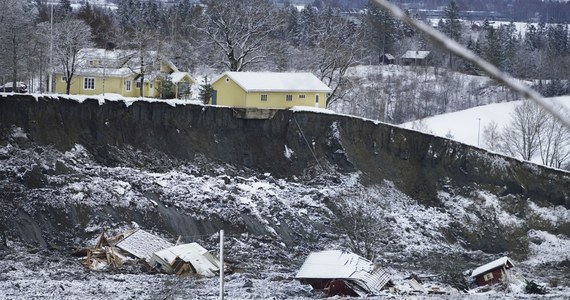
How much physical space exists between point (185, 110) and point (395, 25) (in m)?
55.1

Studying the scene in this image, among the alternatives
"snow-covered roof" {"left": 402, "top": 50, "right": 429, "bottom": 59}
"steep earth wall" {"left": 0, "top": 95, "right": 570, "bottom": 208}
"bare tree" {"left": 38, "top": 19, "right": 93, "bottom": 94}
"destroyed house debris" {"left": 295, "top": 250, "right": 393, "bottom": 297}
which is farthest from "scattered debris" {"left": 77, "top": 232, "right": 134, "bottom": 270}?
"snow-covered roof" {"left": 402, "top": 50, "right": 429, "bottom": 59}

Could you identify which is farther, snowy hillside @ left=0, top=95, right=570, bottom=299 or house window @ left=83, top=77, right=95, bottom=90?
house window @ left=83, top=77, right=95, bottom=90

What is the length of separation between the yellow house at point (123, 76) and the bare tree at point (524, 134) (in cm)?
1868

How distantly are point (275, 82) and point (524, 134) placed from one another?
15.9 m

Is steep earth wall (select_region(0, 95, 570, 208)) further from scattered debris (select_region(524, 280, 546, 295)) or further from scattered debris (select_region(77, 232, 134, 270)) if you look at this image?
scattered debris (select_region(524, 280, 546, 295))

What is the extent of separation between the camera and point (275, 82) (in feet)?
147

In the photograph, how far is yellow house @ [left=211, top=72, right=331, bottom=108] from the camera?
141 ft

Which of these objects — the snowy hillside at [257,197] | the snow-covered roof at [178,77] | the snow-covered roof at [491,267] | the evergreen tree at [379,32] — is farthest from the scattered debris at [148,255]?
the evergreen tree at [379,32]

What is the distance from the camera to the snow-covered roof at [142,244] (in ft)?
94.4

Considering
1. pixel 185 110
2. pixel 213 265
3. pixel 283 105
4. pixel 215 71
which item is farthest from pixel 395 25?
pixel 213 265

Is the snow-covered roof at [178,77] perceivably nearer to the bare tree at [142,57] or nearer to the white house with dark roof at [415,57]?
the bare tree at [142,57]

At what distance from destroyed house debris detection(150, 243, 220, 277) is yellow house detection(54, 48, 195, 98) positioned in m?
18.3

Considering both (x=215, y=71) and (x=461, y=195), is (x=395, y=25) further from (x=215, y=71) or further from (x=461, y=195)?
(x=461, y=195)

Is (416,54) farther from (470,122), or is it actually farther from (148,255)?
(148,255)
